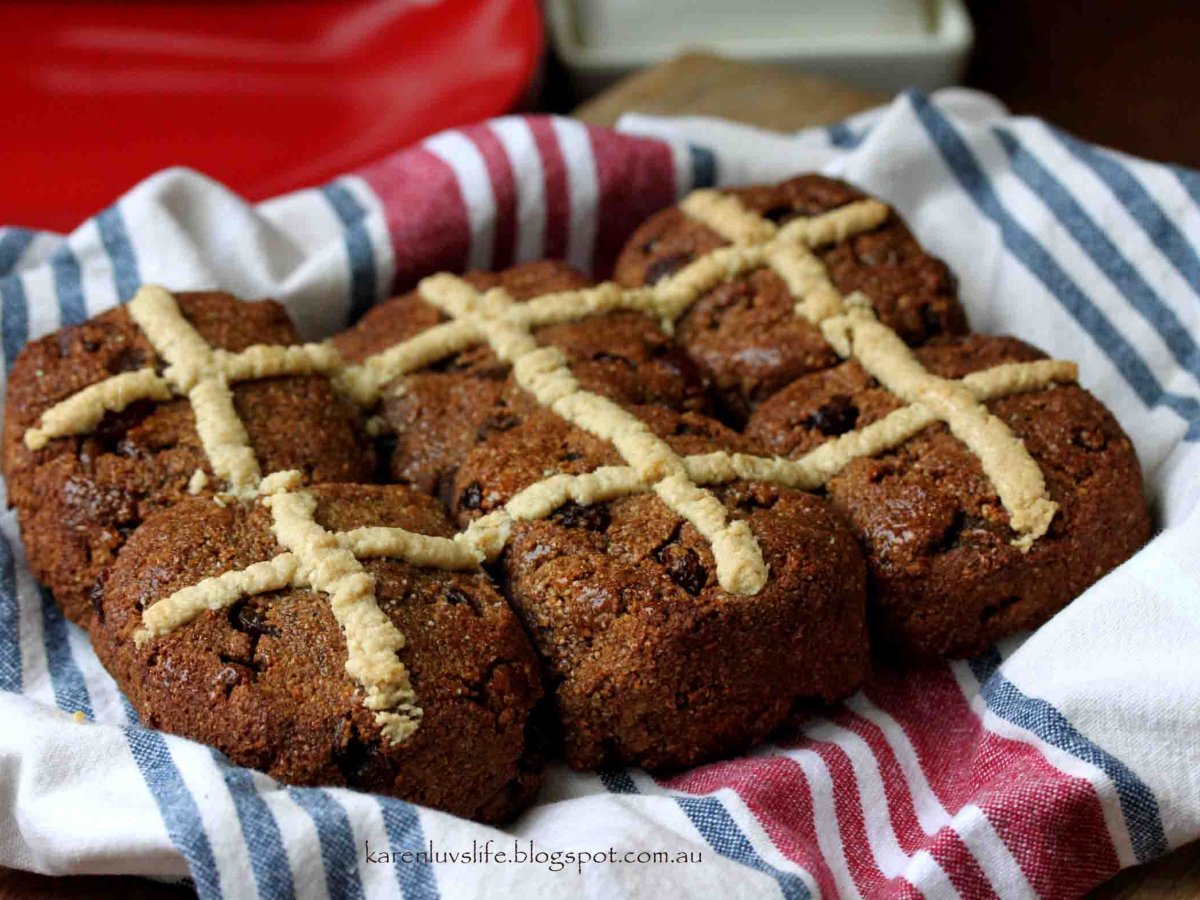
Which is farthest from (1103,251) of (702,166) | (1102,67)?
(1102,67)

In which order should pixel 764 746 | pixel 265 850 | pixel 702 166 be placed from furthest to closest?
pixel 702 166 → pixel 764 746 → pixel 265 850

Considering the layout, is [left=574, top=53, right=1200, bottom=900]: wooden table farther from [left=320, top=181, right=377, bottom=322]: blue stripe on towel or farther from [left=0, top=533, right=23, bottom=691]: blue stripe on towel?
[left=0, top=533, right=23, bottom=691]: blue stripe on towel

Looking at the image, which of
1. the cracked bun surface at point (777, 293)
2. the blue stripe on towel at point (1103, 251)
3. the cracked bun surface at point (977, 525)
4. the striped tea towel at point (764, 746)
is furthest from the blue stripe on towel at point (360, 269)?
the blue stripe on towel at point (1103, 251)

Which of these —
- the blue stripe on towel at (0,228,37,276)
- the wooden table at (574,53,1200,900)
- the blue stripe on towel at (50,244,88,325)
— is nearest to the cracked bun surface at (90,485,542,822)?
the blue stripe on towel at (50,244,88,325)

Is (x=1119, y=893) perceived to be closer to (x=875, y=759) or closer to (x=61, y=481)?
(x=875, y=759)

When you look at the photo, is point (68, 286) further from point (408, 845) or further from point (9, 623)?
point (408, 845)

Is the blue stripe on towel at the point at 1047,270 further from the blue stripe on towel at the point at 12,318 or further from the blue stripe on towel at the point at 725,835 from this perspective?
the blue stripe on towel at the point at 12,318
